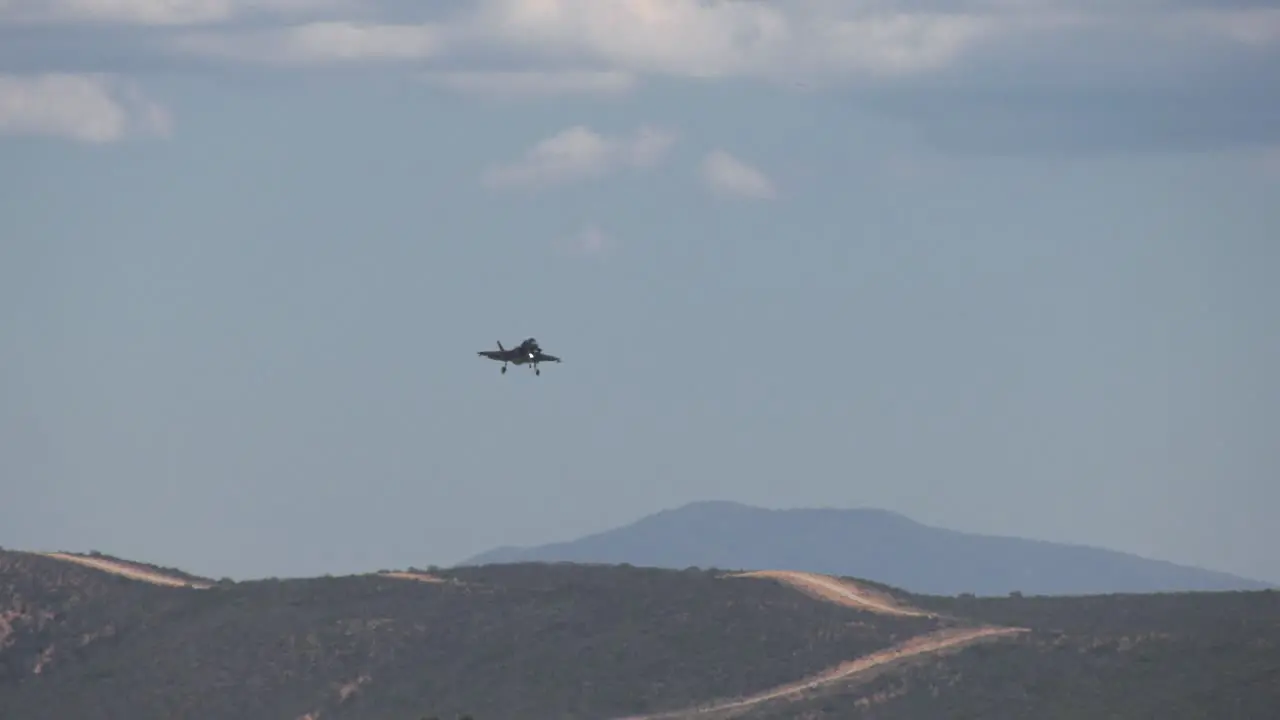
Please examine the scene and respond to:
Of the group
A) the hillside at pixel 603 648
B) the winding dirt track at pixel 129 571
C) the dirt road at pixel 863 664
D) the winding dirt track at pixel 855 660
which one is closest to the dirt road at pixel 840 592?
the winding dirt track at pixel 855 660

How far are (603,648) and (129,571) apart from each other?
3251 centimetres

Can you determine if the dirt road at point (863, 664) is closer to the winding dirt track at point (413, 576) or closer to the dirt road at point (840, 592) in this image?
the dirt road at point (840, 592)

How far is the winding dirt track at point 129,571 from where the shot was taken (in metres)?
129

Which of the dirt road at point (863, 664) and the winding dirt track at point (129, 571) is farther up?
the winding dirt track at point (129, 571)

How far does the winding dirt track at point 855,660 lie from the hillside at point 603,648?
210 mm

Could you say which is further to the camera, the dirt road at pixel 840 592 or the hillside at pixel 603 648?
the dirt road at pixel 840 592

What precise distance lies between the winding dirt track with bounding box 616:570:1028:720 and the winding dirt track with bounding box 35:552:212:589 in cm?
3035

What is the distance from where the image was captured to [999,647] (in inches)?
4230

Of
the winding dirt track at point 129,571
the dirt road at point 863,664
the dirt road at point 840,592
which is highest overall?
the winding dirt track at point 129,571

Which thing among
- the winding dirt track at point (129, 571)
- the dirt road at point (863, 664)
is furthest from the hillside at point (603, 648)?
the winding dirt track at point (129, 571)

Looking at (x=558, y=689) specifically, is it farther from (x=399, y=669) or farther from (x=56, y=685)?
(x=56, y=685)

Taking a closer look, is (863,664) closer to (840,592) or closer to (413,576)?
(840,592)

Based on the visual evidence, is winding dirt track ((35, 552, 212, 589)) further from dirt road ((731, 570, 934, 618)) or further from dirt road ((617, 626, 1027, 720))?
dirt road ((617, 626, 1027, 720))

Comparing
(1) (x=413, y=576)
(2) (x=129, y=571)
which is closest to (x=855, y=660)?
(1) (x=413, y=576)
